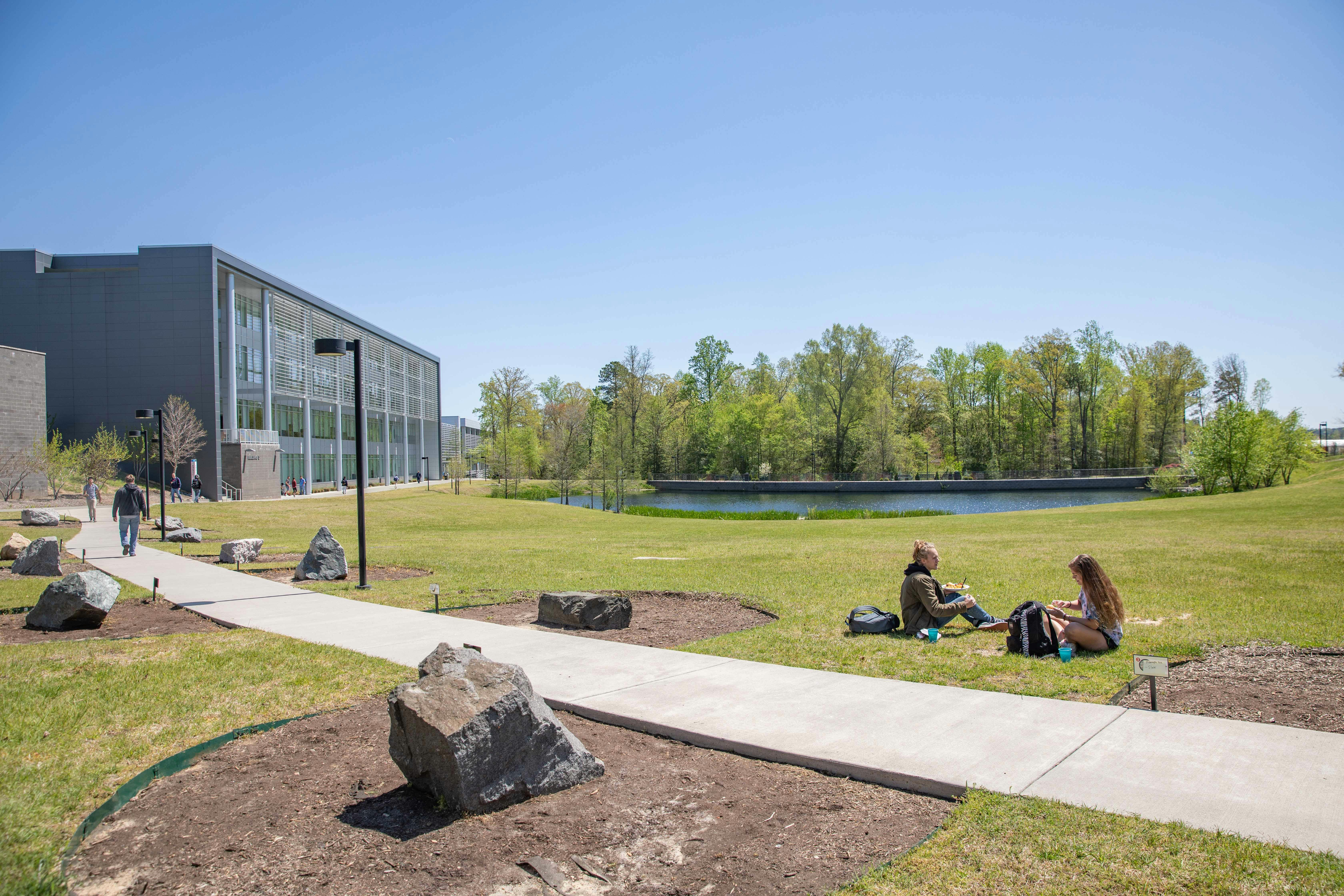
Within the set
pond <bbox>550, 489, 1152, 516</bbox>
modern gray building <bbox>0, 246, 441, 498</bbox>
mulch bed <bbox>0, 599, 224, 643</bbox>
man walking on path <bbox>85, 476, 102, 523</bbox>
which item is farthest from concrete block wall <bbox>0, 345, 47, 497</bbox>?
mulch bed <bbox>0, 599, 224, 643</bbox>

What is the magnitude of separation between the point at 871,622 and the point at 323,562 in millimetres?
10341

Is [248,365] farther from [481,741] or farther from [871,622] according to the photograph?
[481,741]

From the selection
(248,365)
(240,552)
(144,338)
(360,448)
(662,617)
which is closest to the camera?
(662,617)

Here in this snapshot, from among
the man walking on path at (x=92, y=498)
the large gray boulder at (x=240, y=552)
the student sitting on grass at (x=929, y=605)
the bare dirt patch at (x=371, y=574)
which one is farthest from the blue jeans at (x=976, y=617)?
the man walking on path at (x=92, y=498)

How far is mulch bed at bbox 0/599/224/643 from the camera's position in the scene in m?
8.90

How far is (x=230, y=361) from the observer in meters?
49.3

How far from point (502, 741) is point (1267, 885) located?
358 cm

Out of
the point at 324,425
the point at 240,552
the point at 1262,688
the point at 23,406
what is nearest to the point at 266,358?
the point at 324,425

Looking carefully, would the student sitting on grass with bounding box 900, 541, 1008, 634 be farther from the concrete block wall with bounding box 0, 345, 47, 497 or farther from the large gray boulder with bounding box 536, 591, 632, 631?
the concrete block wall with bounding box 0, 345, 47, 497

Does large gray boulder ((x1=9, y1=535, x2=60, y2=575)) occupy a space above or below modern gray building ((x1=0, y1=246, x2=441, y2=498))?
below

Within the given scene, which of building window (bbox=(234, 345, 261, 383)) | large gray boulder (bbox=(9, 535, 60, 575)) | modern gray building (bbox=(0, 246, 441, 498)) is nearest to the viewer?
large gray boulder (bbox=(9, 535, 60, 575))

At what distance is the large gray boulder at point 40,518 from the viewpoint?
981 inches

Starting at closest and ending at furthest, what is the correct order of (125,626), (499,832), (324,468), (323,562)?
(499,832)
(125,626)
(323,562)
(324,468)

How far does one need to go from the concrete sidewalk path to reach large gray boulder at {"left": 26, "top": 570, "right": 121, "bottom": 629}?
383cm
